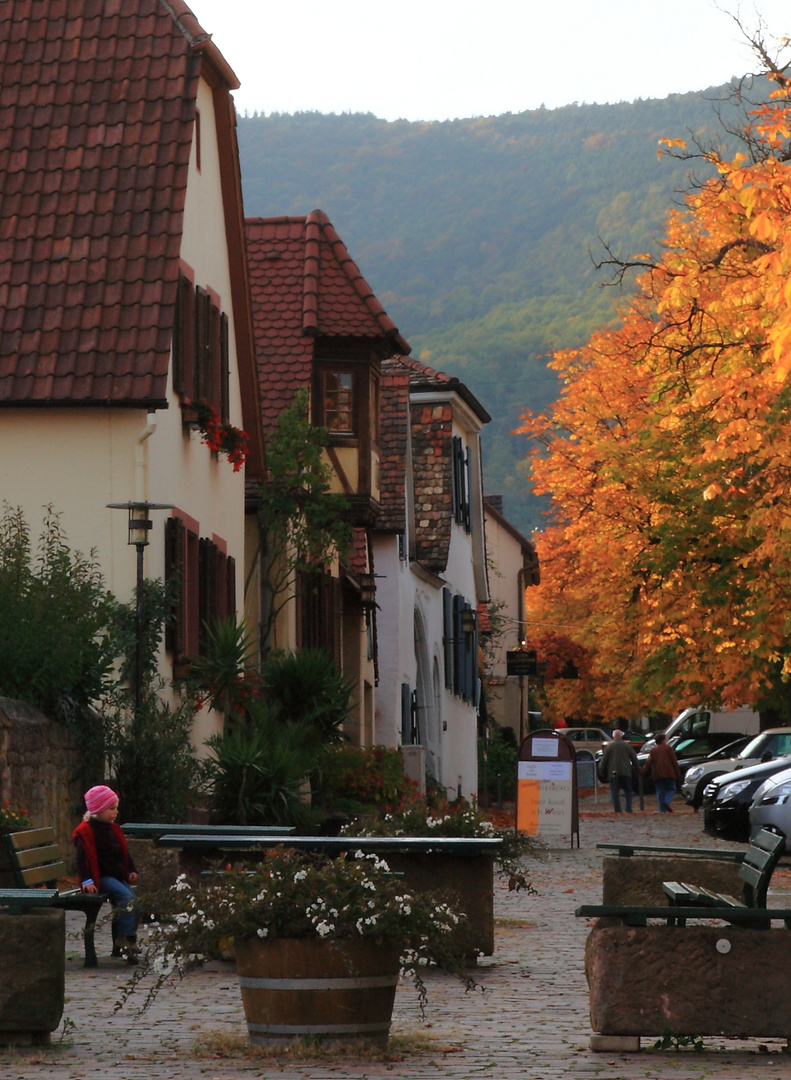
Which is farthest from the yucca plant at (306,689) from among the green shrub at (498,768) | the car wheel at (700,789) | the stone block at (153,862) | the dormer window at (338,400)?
the green shrub at (498,768)

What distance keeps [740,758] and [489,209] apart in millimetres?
134164

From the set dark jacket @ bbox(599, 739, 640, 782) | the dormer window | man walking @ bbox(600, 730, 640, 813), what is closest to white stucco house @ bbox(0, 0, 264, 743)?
the dormer window

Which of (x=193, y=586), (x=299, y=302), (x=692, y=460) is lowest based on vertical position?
(x=193, y=586)

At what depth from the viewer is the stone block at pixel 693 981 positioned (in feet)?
26.9

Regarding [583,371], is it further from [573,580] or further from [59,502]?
[59,502]

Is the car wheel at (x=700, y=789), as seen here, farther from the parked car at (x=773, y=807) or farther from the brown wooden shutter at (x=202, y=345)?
the brown wooden shutter at (x=202, y=345)

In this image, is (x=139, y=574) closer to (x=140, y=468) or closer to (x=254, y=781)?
(x=140, y=468)

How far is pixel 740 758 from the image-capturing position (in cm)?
3588

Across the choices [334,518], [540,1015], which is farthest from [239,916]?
[334,518]

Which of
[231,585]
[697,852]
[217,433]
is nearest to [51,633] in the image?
[217,433]

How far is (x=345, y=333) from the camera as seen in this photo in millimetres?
29828

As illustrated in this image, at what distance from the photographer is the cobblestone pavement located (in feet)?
25.3

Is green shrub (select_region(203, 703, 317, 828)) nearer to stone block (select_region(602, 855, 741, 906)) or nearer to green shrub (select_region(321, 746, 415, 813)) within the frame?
green shrub (select_region(321, 746, 415, 813))

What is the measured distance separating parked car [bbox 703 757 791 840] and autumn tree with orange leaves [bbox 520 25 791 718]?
306cm
